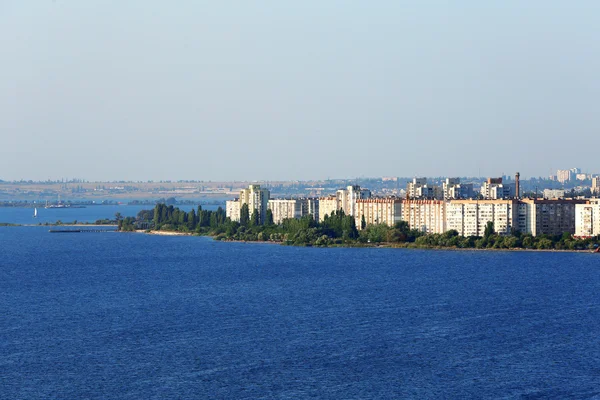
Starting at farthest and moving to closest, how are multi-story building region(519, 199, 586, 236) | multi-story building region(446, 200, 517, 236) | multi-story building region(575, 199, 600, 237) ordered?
multi-story building region(446, 200, 517, 236), multi-story building region(519, 199, 586, 236), multi-story building region(575, 199, 600, 237)

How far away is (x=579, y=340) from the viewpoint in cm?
1486

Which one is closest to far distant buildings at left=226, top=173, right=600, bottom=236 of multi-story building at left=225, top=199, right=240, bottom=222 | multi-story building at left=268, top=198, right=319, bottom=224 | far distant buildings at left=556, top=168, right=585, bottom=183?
multi-story building at left=268, top=198, right=319, bottom=224

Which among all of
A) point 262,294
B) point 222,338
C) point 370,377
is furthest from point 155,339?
point 262,294

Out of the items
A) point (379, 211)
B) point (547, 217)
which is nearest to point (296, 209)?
point (379, 211)

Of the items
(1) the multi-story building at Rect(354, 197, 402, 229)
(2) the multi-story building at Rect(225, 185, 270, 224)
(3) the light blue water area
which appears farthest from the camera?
(3) the light blue water area

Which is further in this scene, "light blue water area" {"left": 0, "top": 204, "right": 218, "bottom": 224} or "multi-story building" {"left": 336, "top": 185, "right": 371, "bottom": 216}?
"light blue water area" {"left": 0, "top": 204, "right": 218, "bottom": 224}

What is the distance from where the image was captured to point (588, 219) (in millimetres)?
30891

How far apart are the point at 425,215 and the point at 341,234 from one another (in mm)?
2570

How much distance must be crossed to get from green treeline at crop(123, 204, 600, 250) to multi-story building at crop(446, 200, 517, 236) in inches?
22.6

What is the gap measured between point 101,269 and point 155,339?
10874 millimetres

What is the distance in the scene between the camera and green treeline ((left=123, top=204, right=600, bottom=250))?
29.6m

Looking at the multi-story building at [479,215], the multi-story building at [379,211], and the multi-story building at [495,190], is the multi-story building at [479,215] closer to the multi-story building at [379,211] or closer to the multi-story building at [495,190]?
the multi-story building at [379,211]

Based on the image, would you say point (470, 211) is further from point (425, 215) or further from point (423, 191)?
point (423, 191)

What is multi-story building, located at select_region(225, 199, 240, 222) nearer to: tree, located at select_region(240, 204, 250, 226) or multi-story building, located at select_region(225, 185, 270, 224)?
multi-story building, located at select_region(225, 185, 270, 224)
